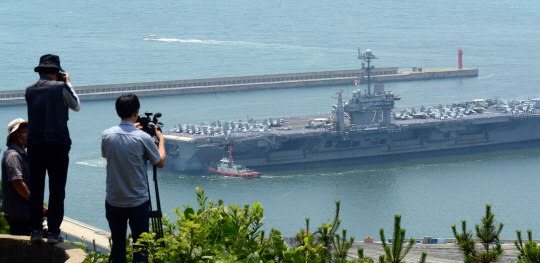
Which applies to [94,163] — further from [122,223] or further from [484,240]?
[122,223]

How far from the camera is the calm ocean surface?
91.9 ft

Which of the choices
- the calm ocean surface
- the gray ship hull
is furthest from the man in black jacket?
the gray ship hull

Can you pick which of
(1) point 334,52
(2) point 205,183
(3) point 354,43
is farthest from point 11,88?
(3) point 354,43

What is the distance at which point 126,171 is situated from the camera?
3.93 m

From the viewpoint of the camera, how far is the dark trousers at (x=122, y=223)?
3.98 meters

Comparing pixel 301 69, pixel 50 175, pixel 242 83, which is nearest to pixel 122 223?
pixel 50 175

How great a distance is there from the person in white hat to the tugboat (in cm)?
2786

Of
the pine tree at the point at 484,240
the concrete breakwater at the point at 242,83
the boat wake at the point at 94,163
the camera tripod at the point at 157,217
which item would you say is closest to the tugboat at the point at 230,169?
the boat wake at the point at 94,163

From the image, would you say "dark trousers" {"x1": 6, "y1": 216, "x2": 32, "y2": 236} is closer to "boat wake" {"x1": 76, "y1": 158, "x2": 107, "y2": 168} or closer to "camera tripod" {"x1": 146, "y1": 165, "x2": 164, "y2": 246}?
"camera tripod" {"x1": 146, "y1": 165, "x2": 164, "y2": 246}

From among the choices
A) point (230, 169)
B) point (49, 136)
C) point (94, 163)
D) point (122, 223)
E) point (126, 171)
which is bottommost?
point (230, 169)

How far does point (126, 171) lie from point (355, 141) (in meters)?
33.6

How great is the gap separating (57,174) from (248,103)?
5076 cm

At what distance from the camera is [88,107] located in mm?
53250

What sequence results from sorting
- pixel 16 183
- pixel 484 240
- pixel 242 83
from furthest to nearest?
pixel 242 83 → pixel 484 240 → pixel 16 183
